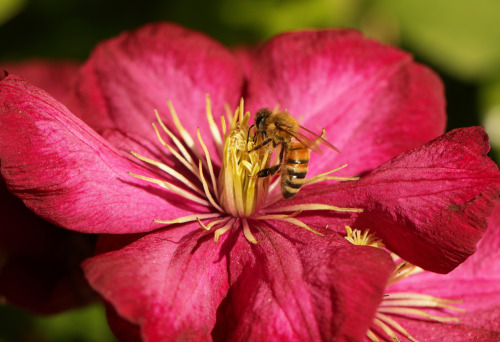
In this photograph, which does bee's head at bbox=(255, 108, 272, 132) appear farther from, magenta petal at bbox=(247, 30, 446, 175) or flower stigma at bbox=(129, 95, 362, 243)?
magenta petal at bbox=(247, 30, 446, 175)

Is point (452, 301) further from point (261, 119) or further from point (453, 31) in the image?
point (453, 31)

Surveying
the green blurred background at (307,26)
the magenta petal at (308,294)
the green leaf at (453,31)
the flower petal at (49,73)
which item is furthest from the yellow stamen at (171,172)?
the green leaf at (453,31)

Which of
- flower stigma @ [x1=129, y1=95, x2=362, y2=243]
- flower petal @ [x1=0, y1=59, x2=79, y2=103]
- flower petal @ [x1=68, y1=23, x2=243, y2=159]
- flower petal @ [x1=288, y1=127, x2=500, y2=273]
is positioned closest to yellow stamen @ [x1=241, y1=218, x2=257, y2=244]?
flower stigma @ [x1=129, y1=95, x2=362, y2=243]

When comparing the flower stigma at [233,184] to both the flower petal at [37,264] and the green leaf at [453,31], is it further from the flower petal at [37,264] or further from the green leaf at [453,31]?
the green leaf at [453,31]

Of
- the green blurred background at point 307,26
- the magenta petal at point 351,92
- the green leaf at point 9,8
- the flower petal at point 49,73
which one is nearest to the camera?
the magenta petal at point 351,92

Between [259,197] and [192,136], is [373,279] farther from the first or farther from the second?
[192,136]

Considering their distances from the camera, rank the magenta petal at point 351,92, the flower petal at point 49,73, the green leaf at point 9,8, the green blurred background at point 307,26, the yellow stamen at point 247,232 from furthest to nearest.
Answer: the green blurred background at point 307,26, the green leaf at point 9,8, the flower petal at point 49,73, the magenta petal at point 351,92, the yellow stamen at point 247,232

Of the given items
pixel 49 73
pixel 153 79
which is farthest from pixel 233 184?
pixel 49 73
